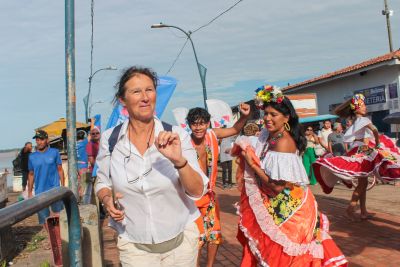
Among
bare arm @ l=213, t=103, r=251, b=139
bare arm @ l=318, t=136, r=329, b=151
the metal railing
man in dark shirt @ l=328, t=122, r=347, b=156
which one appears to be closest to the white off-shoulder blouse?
bare arm @ l=213, t=103, r=251, b=139

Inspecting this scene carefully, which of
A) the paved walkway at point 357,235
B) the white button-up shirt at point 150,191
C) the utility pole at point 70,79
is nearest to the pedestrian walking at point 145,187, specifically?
the white button-up shirt at point 150,191

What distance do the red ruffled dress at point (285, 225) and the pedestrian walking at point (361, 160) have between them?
7.96 feet

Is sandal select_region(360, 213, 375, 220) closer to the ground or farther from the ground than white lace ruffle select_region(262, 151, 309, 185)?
closer to the ground

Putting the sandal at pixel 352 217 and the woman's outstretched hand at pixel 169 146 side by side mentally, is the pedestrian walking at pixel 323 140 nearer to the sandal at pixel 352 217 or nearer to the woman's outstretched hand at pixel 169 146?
the sandal at pixel 352 217

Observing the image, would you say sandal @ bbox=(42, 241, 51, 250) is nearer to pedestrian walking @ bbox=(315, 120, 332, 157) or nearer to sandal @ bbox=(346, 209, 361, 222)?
sandal @ bbox=(346, 209, 361, 222)

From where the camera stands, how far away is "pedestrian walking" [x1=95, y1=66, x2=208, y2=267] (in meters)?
2.54

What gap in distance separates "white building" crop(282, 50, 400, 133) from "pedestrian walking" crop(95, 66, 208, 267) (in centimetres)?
1797

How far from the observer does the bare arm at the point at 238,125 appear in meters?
4.39

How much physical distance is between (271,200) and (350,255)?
2180mm

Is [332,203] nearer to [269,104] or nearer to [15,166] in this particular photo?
[269,104]

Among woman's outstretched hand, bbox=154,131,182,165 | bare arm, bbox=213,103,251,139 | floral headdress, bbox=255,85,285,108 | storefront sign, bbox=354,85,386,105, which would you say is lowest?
woman's outstretched hand, bbox=154,131,182,165

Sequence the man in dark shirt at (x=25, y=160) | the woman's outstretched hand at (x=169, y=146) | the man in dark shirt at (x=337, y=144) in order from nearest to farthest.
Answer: the woman's outstretched hand at (x=169, y=146) → the man in dark shirt at (x=337, y=144) → the man in dark shirt at (x=25, y=160)

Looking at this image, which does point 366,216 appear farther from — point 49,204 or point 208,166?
point 49,204

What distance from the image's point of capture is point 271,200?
12.9 ft
